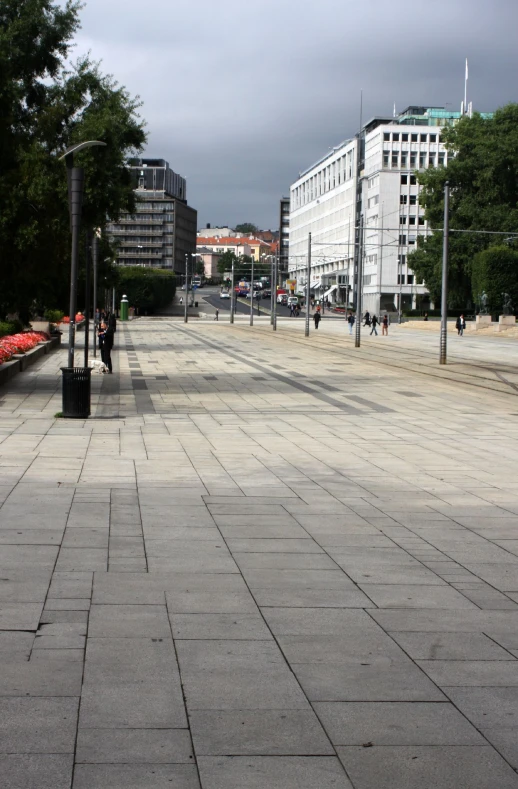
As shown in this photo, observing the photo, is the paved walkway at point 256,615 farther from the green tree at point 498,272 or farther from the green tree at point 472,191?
the green tree at point 472,191

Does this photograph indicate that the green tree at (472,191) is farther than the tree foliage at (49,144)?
Yes

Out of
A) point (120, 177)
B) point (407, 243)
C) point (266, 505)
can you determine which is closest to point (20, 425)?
point (266, 505)

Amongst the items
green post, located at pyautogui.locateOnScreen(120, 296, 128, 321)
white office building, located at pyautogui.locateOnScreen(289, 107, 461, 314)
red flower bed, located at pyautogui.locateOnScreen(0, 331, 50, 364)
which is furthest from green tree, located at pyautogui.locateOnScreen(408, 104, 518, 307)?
red flower bed, located at pyautogui.locateOnScreen(0, 331, 50, 364)

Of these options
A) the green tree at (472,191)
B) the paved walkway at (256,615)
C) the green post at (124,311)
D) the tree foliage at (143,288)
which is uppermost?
the green tree at (472,191)

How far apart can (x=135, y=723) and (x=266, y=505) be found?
553 centimetres

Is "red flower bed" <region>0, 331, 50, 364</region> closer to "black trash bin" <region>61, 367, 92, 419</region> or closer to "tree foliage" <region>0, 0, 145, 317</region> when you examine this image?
"tree foliage" <region>0, 0, 145, 317</region>

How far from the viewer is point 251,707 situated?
4.49 m

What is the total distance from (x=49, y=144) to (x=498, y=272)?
2086 inches

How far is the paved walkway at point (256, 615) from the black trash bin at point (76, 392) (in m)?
2.80

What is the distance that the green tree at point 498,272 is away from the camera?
83.5 meters

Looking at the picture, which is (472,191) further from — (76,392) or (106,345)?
(76,392)

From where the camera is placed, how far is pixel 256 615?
5984 millimetres

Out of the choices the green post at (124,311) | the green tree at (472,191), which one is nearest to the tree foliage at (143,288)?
the green post at (124,311)

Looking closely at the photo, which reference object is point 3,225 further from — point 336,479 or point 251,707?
point 251,707
